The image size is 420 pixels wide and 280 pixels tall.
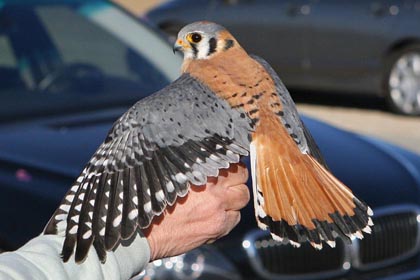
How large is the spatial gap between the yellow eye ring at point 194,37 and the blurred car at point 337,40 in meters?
7.87

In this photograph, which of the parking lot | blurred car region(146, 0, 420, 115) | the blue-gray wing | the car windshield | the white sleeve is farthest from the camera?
blurred car region(146, 0, 420, 115)

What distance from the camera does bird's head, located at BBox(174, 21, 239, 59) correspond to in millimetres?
2523

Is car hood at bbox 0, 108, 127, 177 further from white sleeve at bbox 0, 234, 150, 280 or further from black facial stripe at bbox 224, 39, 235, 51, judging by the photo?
white sleeve at bbox 0, 234, 150, 280

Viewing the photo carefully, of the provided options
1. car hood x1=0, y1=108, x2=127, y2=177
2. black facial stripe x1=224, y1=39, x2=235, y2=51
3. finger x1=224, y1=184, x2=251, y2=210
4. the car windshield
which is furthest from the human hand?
the car windshield

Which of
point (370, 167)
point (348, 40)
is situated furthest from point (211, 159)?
point (348, 40)

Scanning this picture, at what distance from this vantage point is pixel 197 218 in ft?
7.14

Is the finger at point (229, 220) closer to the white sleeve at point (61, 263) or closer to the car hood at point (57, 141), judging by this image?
the white sleeve at point (61, 263)

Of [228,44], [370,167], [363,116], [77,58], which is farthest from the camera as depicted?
[363,116]

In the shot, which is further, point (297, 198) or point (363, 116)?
point (363, 116)

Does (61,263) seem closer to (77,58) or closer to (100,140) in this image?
(100,140)

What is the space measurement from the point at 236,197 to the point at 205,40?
470 mm

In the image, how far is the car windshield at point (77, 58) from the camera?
485 centimetres

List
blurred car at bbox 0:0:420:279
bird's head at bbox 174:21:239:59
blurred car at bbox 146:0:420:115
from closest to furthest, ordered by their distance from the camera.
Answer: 1. bird's head at bbox 174:21:239:59
2. blurred car at bbox 0:0:420:279
3. blurred car at bbox 146:0:420:115

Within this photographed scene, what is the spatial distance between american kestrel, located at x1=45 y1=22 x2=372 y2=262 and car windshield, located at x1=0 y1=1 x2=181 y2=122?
7.74ft
